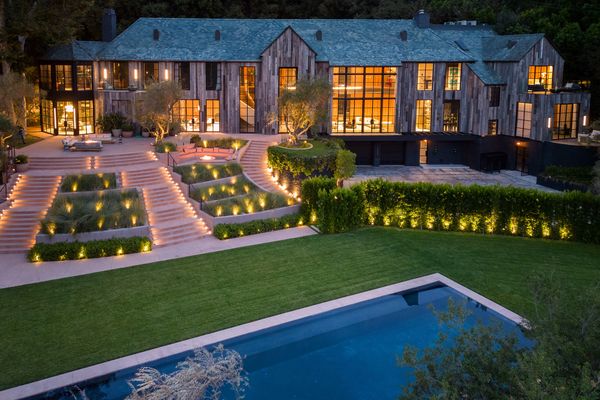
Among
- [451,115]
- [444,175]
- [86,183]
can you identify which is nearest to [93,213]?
[86,183]

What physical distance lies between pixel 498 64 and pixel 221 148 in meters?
21.8

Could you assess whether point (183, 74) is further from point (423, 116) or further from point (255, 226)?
point (255, 226)

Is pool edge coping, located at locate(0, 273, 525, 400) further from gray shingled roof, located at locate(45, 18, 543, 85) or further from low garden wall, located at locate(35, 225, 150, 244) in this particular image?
gray shingled roof, located at locate(45, 18, 543, 85)

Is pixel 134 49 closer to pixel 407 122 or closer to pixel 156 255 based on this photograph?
pixel 407 122

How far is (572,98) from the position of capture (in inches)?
1646

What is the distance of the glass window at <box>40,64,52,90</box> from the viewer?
136 ft

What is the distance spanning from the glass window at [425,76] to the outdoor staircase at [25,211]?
1014 inches

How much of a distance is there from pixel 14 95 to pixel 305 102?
1663 centimetres

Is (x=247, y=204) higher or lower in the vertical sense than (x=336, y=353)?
higher

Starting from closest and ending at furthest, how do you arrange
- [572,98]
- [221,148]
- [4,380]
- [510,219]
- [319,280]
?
1. [4,380]
2. [319,280]
3. [510,219]
4. [221,148]
5. [572,98]

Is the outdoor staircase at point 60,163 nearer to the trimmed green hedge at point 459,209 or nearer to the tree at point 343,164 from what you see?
the trimmed green hedge at point 459,209

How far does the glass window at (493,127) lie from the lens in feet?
Result: 146

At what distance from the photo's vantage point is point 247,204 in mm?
28828

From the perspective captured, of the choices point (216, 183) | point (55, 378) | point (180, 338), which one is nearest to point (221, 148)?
point (216, 183)
